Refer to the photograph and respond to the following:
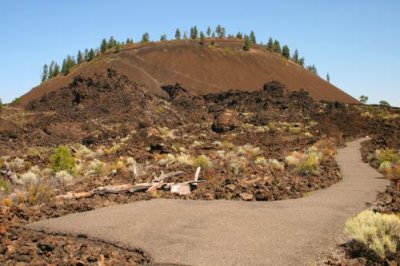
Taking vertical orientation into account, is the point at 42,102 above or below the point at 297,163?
above

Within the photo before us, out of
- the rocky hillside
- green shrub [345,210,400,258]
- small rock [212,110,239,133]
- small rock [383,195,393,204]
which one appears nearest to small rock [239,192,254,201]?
small rock [383,195,393,204]

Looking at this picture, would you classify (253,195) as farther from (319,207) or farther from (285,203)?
(319,207)

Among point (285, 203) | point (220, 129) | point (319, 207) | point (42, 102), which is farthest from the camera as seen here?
point (42, 102)

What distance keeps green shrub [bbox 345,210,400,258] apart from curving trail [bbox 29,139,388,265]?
0.55m

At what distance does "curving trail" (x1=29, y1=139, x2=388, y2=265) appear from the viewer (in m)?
7.05

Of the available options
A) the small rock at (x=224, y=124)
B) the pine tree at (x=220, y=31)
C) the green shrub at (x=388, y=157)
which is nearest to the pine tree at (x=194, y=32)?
the pine tree at (x=220, y=31)

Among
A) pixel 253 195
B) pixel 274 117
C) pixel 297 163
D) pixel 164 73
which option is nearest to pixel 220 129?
pixel 274 117

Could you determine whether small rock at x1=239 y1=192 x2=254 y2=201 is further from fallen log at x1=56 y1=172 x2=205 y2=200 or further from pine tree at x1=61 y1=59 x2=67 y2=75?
pine tree at x1=61 y1=59 x2=67 y2=75

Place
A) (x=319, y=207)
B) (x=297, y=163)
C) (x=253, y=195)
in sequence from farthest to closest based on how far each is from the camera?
(x=297, y=163), (x=253, y=195), (x=319, y=207)

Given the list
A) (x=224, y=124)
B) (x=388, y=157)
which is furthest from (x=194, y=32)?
(x=388, y=157)

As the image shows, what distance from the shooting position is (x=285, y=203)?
446 inches

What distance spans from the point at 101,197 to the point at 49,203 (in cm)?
146

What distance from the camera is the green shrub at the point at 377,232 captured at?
22.2 ft

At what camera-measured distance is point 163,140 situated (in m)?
31.2
